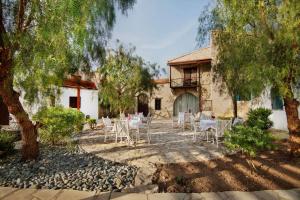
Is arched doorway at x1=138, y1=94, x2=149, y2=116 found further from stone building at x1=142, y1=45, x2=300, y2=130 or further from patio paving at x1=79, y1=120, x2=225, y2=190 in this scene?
patio paving at x1=79, y1=120, x2=225, y2=190

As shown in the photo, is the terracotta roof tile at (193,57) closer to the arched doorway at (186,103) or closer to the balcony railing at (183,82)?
the balcony railing at (183,82)

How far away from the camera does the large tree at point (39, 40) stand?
406 cm

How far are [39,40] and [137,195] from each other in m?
2.83

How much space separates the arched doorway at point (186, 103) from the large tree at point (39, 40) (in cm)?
2122

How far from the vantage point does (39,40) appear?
4.37 m

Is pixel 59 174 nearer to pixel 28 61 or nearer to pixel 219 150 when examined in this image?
pixel 28 61

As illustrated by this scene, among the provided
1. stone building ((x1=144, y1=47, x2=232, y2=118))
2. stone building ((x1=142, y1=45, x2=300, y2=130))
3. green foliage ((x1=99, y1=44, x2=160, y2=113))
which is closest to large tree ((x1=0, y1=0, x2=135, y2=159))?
green foliage ((x1=99, y1=44, x2=160, y2=113))

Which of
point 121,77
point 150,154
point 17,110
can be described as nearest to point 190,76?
point 121,77

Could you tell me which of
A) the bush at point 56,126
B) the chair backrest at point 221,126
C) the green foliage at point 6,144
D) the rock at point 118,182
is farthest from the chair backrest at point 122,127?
the rock at point 118,182

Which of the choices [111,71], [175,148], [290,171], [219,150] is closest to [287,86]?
[290,171]

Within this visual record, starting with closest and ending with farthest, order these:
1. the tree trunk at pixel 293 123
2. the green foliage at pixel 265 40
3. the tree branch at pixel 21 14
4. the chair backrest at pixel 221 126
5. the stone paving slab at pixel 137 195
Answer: the stone paving slab at pixel 137 195
the tree branch at pixel 21 14
the green foliage at pixel 265 40
the tree trunk at pixel 293 123
the chair backrest at pixel 221 126

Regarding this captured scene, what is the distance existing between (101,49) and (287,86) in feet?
14.2

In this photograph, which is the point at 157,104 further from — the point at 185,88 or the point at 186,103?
the point at 185,88

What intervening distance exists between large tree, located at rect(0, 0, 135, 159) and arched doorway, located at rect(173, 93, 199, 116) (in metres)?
21.2
